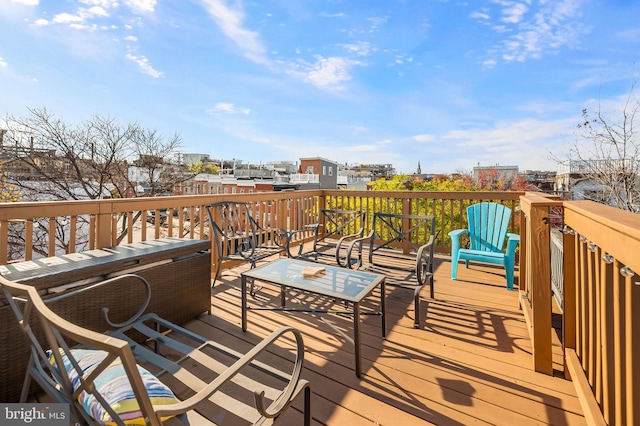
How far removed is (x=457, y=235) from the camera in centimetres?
368

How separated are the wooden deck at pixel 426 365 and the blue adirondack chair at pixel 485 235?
1.78 feet

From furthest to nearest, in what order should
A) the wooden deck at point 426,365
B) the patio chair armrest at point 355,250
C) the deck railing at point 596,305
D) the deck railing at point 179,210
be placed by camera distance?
the patio chair armrest at point 355,250 → the deck railing at point 179,210 → the wooden deck at point 426,365 → the deck railing at point 596,305

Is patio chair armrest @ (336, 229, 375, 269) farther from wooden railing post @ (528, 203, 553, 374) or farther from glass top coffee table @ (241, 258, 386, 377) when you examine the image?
wooden railing post @ (528, 203, 553, 374)

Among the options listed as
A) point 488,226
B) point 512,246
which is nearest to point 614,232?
point 512,246

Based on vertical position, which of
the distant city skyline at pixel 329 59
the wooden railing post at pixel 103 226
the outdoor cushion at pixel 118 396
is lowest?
the outdoor cushion at pixel 118 396

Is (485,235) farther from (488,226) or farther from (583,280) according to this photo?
(583,280)

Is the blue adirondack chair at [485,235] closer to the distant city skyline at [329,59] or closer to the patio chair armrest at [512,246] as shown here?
the patio chair armrest at [512,246]

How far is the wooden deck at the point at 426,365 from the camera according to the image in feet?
5.15

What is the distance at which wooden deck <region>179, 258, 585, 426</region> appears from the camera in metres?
1.57

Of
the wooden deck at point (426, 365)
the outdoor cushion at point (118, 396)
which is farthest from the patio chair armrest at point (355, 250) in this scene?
the outdoor cushion at point (118, 396)

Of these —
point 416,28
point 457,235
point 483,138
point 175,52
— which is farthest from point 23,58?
point 483,138

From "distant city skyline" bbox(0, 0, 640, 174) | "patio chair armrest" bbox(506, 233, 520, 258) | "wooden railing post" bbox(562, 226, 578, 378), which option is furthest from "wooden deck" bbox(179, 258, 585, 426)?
"distant city skyline" bbox(0, 0, 640, 174)

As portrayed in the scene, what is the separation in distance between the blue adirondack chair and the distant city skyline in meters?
4.34

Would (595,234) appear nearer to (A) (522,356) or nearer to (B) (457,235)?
(A) (522,356)
